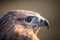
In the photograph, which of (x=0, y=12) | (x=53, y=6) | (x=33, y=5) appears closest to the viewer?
(x=0, y=12)

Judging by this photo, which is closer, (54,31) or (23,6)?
(23,6)

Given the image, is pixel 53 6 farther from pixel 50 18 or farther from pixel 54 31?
pixel 54 31

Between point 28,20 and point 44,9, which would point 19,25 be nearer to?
point 28,20

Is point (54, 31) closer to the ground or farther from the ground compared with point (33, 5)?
closer to the ground

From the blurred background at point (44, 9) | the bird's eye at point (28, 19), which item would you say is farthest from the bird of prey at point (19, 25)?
the blurred background at point (44, 9)

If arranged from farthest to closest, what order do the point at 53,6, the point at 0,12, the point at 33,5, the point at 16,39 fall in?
the point at 53,6 → the point at 33,5 → the point at 0,12 → the point at 16,39

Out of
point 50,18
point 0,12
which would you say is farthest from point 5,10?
point 50,18
